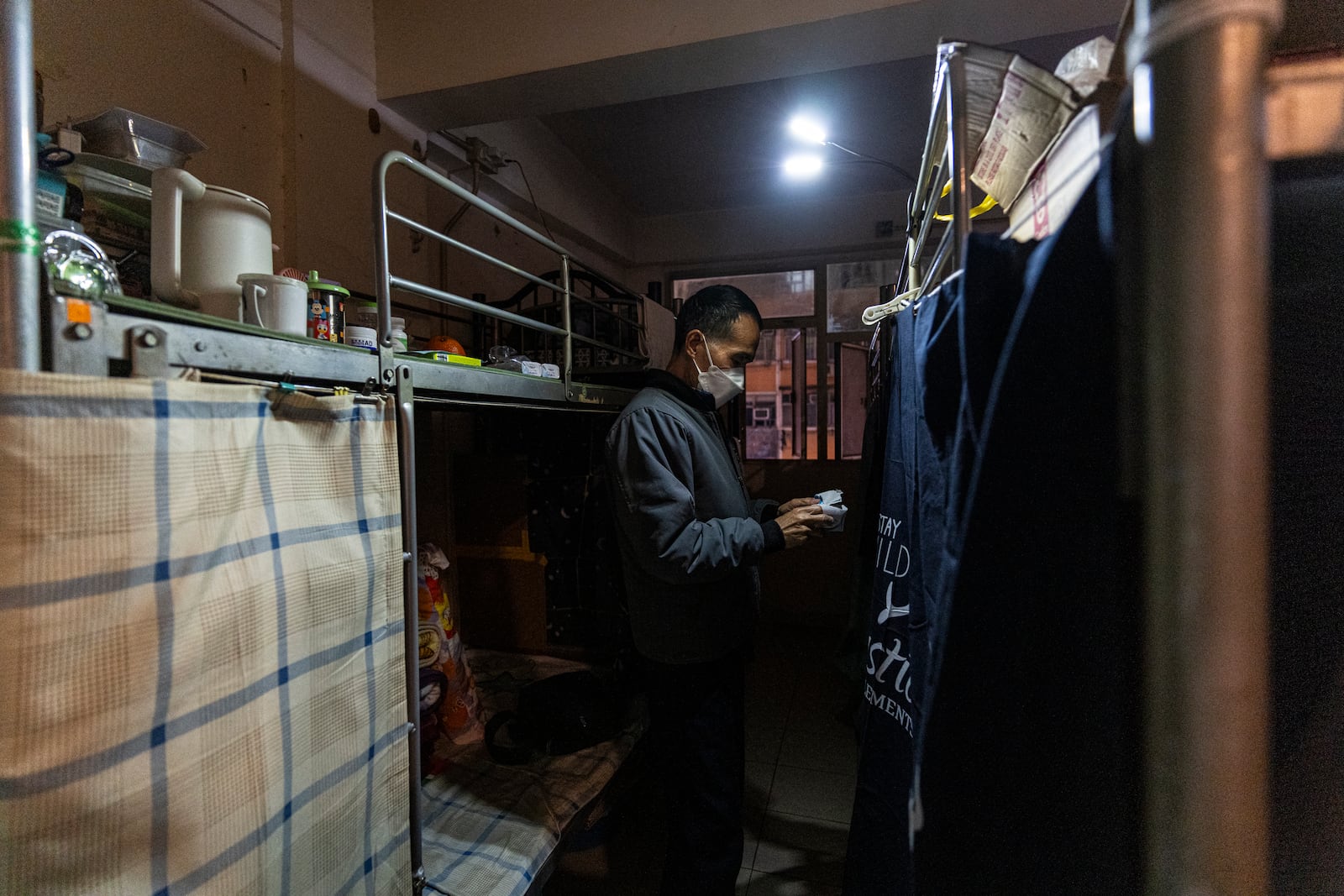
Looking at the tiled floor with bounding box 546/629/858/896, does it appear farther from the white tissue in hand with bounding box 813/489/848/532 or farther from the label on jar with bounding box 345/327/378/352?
the label on jar with bounding box 345/327/378/352

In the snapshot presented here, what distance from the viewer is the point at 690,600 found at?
4.41 feet

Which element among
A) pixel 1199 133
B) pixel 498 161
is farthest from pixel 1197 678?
pixel 498 161

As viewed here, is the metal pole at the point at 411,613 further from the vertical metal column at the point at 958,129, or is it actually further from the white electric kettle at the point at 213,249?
the vertical metal column at the point at 958,129

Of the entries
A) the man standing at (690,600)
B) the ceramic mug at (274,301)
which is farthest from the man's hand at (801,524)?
the ceramic mug at (274,301)

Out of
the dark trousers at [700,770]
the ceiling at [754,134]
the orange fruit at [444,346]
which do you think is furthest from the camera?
the ceiling at [754,134]

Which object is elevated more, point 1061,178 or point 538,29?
point 538,29

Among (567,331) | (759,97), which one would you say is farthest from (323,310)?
(759,97)

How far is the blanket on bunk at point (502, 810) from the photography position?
3.96 feet

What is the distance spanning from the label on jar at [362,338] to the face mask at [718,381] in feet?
2.88

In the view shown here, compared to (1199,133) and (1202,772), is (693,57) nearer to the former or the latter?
(1199,133)

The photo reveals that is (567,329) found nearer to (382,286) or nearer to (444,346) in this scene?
(444,346)

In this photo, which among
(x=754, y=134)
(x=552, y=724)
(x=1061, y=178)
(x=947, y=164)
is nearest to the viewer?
(x=1061, y=178)

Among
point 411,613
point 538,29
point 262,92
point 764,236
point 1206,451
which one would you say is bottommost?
point 411,613

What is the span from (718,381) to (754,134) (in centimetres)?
236
